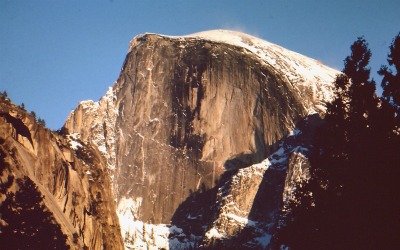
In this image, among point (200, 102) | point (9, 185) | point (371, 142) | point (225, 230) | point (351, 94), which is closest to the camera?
point (371, 142)

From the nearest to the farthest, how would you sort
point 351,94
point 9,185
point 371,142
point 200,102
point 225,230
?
point 371,142 < point 351,94 < point 9,185 < point 225,230 < point 200,102

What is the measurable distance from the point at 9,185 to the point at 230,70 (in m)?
147

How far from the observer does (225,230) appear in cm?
16788

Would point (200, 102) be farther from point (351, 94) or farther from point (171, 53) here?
point (351, 94)

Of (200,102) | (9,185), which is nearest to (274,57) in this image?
(200,102)

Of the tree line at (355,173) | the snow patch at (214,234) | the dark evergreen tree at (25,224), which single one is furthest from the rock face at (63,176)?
the snow patch at (214,234)

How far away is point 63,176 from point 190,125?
101 m

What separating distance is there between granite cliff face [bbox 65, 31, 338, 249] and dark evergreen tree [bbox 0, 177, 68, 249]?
5287 inches

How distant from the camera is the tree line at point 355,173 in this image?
35.7 metres

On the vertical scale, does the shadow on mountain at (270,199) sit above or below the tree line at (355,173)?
above

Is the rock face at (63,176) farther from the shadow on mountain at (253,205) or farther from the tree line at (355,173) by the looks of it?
the shadow on mountain at (253,205)

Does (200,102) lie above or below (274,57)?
below

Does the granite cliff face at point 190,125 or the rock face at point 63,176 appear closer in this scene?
the rock face at point 63,176

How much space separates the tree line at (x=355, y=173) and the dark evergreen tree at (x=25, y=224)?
1383cm
